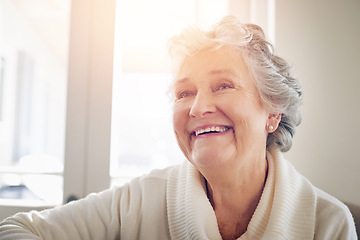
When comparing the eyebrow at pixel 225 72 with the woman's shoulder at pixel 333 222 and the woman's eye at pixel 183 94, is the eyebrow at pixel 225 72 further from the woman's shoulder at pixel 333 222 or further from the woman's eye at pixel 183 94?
the woman's shoulder at pixel 333 222

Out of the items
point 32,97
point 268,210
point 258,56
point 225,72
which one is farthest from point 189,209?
point 32,97

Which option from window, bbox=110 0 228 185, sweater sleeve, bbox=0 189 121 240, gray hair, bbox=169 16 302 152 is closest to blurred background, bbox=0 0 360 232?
window, bbox=110 0 228 185

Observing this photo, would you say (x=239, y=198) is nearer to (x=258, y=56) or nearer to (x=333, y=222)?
(x=333, y=222)

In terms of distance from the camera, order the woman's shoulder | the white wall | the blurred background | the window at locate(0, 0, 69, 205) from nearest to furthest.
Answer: the woman's shoulder → the white wall → the blurred background → the window at locate(0, 0, 69, 205)

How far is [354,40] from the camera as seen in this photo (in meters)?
1.10

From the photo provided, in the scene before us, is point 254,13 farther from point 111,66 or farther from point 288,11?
point 111,66

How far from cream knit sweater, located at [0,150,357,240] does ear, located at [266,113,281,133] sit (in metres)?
0.13

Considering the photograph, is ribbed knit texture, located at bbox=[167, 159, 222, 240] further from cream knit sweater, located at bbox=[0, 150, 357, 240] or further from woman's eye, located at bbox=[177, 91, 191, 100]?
woman's eye, located at bbox=[177, 91, 191, 100]

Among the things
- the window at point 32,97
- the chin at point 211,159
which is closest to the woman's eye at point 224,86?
the chin at point 211,159

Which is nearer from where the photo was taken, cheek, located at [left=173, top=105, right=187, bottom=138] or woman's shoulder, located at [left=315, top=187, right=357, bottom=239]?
woman's shoulder, located at [left=315, top=187, right=357, bottom=239]

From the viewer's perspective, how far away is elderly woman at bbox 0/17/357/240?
901 millimetres

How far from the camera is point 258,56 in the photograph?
97cm

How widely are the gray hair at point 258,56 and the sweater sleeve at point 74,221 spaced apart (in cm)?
65

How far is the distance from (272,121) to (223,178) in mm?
287
